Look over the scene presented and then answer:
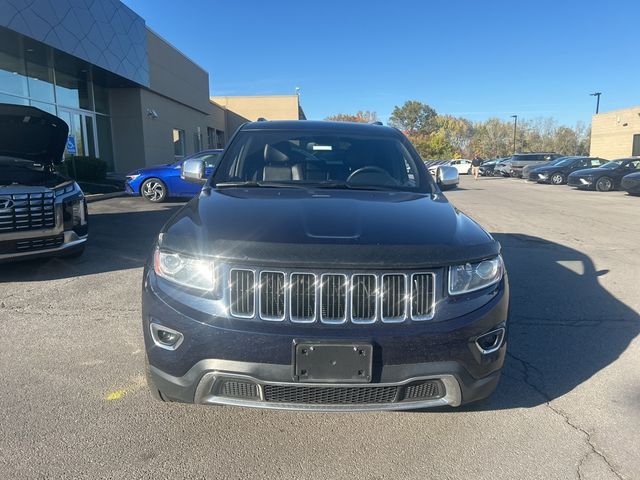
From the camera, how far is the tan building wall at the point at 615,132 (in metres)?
41.2

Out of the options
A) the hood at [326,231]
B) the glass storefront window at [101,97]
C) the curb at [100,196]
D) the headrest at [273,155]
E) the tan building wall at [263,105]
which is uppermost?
the tan building wall at [263,105]

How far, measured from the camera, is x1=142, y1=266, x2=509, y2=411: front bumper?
A: 7.18 ft

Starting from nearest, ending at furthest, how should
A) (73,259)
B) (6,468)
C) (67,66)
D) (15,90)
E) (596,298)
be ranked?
(6,468) < (596,298) < (73,259) < (15,90) < (67,66)

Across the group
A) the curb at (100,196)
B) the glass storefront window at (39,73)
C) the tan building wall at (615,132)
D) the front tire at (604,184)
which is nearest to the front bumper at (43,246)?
the curb at (100,196)

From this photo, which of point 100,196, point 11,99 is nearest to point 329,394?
point 100,196

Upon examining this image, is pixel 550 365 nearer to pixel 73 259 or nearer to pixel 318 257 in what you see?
pixel 318 257

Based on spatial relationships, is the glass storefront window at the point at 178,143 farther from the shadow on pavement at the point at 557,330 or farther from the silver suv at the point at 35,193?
the shadow on pavement at the point at 557,330

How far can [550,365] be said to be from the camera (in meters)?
3.52

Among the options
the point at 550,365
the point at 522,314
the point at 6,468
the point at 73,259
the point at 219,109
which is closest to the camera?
the point at 6,468

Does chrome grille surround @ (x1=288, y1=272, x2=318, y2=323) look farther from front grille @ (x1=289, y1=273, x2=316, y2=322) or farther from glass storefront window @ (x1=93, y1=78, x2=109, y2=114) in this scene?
glass storefront window @ (x1=93, y1=78, x2=109, y2=114)

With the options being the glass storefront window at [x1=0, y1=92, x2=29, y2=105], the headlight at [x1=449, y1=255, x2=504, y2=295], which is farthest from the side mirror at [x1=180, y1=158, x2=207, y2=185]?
the glass storefront window at [x1=0, y1=92, x2=29, y2=105]

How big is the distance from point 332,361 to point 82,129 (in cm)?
2001

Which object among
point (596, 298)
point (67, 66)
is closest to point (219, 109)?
point (67, 66)

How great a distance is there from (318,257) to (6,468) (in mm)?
1809
